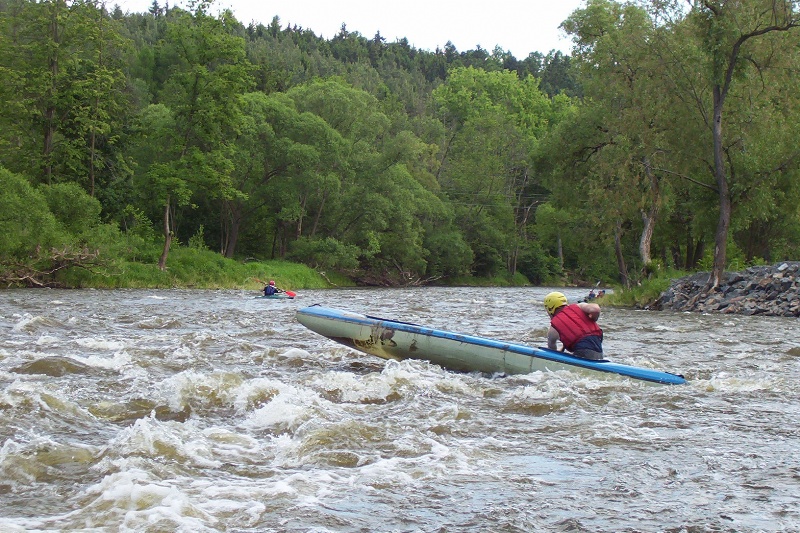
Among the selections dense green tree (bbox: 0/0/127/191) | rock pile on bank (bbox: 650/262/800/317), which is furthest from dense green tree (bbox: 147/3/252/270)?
rock pile on bank (bbox: 650/262/800/317)

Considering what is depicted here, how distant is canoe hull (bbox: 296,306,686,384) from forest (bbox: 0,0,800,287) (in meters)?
16.9

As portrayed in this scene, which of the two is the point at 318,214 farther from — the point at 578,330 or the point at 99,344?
the point at 578,330

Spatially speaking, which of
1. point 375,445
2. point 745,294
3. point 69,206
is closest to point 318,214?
point 69,206

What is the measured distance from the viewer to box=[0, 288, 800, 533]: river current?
475 centimetres

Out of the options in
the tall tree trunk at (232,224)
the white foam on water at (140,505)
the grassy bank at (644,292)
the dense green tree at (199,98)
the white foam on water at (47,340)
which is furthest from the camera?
the tall tree trunk at (232,224)

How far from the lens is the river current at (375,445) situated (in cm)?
475

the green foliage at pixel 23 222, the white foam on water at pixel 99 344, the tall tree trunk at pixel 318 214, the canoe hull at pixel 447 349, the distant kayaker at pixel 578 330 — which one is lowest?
the white foam on water at pixel 99 344

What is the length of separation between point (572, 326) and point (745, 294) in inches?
629

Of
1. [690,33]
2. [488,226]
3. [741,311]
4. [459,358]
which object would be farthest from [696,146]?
[488,226]

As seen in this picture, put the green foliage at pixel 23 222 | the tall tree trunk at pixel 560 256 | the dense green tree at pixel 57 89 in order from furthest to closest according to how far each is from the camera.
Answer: the tall tree trunk at pixel 560 256, the dense green tree at pixel 57 89, the green foliage at pixel 23 222

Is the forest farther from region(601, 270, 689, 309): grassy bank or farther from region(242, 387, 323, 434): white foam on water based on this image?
region(242, 387, 323, 434): white foam on water

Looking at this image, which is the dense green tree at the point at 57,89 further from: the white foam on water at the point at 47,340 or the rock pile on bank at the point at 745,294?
the rock pile on bank at the point at 745,294

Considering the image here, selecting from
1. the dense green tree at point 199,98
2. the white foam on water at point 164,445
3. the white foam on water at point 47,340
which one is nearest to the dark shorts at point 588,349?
the white foam on water at point 164,445

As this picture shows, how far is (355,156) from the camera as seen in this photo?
47.8 m
